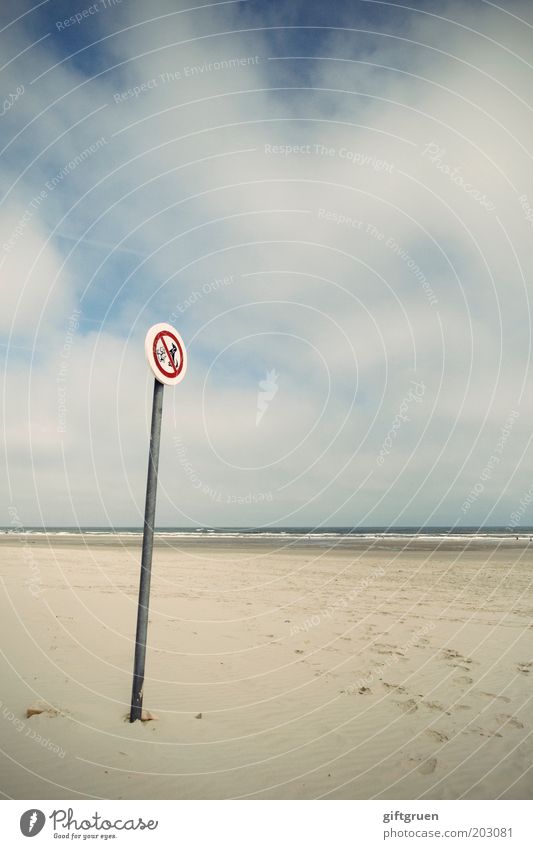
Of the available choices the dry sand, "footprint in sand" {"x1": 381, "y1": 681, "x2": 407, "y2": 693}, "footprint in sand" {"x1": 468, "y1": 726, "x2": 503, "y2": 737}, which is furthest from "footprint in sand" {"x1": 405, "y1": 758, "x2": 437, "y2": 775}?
"footprint in sand" {"x1": 381, "y1": 681, "x2": 407, "y2": 693}

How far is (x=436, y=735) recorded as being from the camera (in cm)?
491

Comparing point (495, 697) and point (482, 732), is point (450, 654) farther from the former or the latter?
point (482, 732)

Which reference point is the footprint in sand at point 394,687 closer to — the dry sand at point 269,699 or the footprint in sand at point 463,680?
the dry sand at point 269,699

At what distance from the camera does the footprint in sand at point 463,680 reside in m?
6.38

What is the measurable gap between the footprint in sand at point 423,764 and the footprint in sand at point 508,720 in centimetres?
135

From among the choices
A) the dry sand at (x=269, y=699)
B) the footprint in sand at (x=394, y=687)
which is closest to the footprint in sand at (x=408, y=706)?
the dry sand at (x=269, y=699)

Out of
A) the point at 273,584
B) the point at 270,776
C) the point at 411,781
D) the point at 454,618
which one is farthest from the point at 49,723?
the point at 273,584

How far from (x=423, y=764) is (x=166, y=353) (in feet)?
15.7

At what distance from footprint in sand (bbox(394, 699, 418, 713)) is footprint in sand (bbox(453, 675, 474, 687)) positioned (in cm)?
104

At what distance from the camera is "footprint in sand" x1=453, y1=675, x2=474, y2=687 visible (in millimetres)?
6377

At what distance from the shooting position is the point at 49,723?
4887 mm

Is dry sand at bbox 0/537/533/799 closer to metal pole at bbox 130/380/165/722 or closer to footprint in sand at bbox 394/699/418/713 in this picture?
footprint in sand at bbox 394/699/418/713

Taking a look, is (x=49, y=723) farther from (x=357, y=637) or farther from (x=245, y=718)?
(x=357, y=637)

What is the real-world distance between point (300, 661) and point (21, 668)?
4.10 meters
